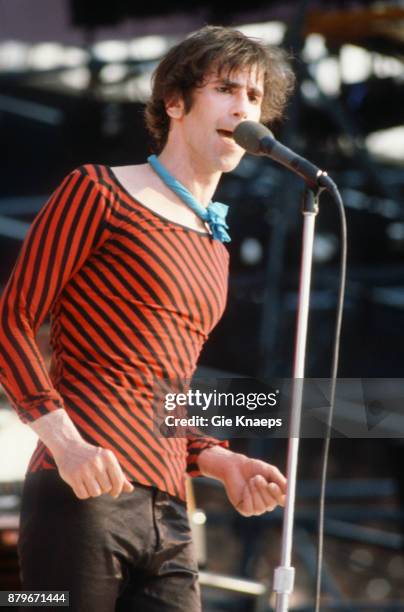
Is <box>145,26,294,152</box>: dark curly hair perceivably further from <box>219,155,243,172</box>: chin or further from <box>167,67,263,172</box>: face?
<box>219,155,243,172</box>: chin

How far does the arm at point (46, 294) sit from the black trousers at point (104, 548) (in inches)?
3.3

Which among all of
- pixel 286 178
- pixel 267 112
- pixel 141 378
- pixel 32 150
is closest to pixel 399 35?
pixel 286 178

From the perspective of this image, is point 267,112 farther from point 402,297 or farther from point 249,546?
point 402,297

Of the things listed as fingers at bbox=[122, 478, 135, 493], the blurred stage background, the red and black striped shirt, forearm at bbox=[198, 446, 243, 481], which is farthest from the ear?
the blurred stage background

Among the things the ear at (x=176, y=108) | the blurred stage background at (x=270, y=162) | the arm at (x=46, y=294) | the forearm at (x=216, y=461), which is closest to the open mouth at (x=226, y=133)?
the ear at (x=176, y=108)

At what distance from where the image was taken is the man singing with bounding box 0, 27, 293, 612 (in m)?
1.71

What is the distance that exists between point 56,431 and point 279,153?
1.73 feet

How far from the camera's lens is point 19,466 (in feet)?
15.0

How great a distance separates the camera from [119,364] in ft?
5.81

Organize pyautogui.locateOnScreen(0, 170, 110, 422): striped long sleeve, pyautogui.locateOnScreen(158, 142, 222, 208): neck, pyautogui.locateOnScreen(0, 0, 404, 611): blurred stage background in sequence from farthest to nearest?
pyautogui.locateOnScreen(0, 0, 404, 611): blurred stage background → pyautogui.locateOnScreen(158, 142, 222, 208): neck → pyautogui.locateOnScreen(0, 170, 110, 422): striped long sleeve

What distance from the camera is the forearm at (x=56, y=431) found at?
1669 mm

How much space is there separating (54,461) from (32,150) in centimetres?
463

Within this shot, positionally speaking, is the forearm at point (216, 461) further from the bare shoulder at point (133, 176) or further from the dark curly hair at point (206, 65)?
the dark curly hair at point (206, 65)

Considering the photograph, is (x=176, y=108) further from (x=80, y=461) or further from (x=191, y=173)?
(x=80, y=461)
